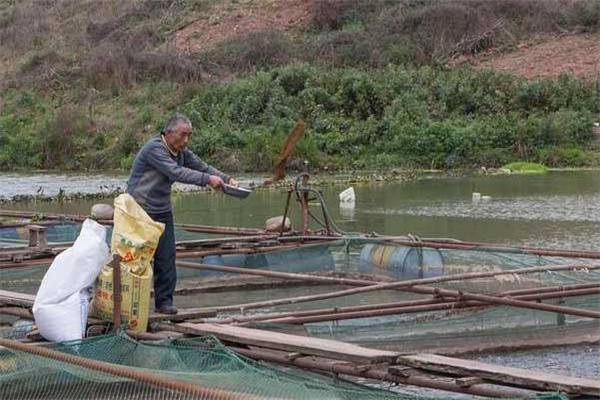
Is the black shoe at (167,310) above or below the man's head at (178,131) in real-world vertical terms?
below

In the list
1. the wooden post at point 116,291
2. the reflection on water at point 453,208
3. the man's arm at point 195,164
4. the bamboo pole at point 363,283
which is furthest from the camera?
the reflection on water at point 453,208

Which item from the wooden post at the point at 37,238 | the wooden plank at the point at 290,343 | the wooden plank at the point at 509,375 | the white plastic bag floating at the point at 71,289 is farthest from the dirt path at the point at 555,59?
the wooden plank at the point at 509,375

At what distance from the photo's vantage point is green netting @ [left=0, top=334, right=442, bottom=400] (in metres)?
4.35

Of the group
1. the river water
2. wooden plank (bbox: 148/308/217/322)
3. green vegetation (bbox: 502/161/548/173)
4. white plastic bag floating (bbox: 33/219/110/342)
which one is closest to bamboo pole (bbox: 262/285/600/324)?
wooden plank (bbox: 148/308/217/322)

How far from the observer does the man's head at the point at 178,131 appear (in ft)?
20.1

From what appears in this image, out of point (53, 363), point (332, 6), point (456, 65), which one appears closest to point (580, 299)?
point (53, 363)

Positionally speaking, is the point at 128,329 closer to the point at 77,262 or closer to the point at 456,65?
the point at 77,262

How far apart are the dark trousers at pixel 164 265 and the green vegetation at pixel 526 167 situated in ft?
60.3

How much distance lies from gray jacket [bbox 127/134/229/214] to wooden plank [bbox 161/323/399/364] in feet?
2.54

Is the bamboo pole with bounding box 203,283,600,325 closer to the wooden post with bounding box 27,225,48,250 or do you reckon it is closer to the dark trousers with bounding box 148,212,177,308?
the dark trousers with bounding box 148,212,177,308

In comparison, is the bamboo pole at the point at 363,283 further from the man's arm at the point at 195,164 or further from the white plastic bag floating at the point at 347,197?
the white plastic bag floating at the point at 347,197

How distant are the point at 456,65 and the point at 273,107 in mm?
8451

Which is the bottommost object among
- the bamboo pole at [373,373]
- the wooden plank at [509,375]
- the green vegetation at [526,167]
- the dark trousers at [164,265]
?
the bamboo pole at [373,373]

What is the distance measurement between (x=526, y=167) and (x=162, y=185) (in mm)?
18693
